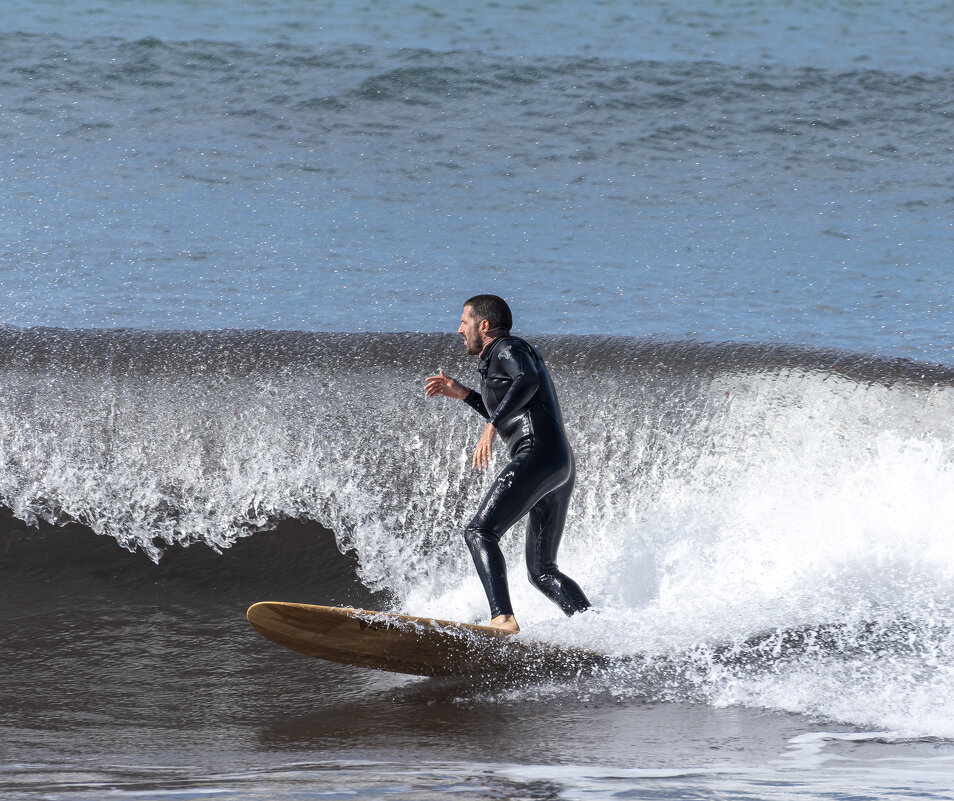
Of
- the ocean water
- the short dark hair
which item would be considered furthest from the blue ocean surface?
the short dark hair

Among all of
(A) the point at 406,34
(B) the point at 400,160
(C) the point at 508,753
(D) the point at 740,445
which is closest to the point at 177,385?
(D) the point at 740,445

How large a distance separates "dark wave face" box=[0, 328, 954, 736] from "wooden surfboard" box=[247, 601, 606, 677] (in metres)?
1.00

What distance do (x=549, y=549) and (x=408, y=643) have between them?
31.2 inches

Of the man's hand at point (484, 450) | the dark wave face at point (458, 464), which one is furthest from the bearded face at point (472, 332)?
the dark wave face at point (458, 464)

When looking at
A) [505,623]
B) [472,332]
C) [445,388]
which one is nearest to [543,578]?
[505,623]

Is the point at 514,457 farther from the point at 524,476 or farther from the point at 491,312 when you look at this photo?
the point at 491,312

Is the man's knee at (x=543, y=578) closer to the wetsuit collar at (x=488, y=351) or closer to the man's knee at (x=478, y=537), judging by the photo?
the man's knee at (x=478, y=537)

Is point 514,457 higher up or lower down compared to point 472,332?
lower down

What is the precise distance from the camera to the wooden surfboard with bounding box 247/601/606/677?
16.0 feet

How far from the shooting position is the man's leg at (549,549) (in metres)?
5.27

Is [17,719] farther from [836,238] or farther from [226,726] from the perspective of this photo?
[836,238]

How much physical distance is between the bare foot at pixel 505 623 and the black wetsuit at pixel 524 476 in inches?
1.1

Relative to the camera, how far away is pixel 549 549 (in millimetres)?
5340

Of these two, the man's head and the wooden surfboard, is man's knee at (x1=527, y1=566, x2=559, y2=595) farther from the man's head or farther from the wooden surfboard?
the man's head
